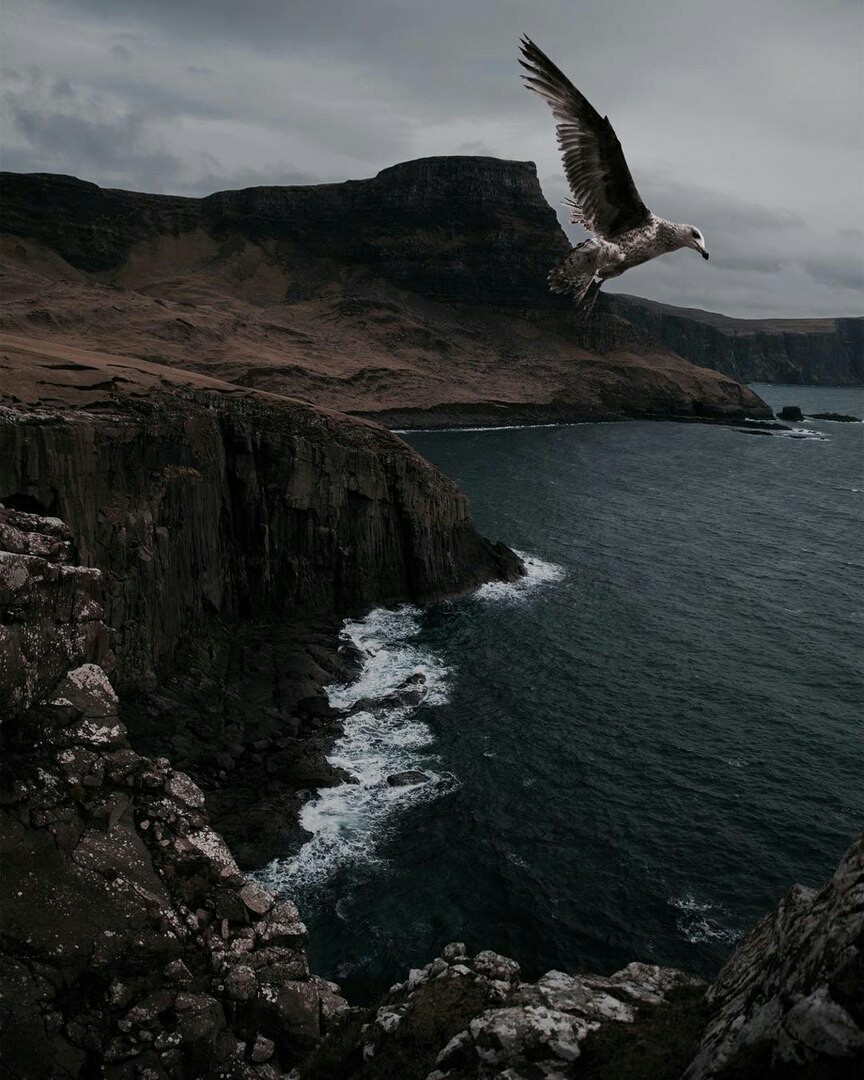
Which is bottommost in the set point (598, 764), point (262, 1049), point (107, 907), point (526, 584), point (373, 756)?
point (373, 756)

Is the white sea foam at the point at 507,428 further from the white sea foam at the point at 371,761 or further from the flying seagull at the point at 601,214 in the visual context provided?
the flying seagull at the point at 601,214

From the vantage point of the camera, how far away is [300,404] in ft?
169

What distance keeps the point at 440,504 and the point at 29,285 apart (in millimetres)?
117826

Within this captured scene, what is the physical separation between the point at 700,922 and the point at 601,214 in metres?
23.1

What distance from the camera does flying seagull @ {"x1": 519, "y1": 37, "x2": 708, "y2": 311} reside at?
1176 cm

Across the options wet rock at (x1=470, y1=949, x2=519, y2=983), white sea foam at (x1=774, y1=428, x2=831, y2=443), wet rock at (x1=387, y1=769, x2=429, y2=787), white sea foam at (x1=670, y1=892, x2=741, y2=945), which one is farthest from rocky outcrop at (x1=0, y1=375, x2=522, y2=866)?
white sea foam at (x1=774, y1=428, x2=831, y2=443)

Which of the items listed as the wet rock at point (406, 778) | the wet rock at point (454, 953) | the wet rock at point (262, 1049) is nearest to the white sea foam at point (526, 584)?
the wet rock at point (406, 778)

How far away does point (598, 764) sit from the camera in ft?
115

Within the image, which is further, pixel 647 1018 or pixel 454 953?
pixel 454 953

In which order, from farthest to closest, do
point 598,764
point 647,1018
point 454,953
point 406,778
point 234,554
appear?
point 234,554 → point 598,764 → point 406,778 → point 454,953 → point 647,1018

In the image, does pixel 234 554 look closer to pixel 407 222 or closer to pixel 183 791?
pixel 183 791

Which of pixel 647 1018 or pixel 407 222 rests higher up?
pixel 407 222

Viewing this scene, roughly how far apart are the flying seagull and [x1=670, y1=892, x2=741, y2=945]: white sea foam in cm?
2180

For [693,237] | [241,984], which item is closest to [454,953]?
[241,984]
